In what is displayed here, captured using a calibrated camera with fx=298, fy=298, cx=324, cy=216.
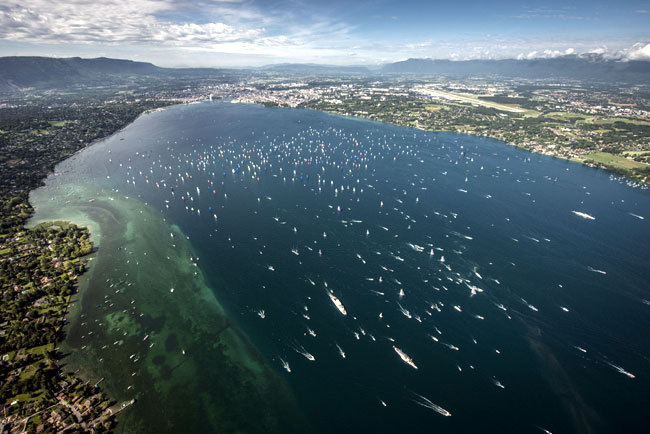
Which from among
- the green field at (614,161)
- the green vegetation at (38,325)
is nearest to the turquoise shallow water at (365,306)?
the green vegetation at (38,325)

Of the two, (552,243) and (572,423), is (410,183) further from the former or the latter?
(572,423)

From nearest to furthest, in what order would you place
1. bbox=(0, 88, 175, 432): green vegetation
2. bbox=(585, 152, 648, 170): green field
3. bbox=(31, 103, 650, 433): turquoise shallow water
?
bbox=(0, 88, 175, 432): green vegetation, bbox=(31, 103, 650, 433): turquoise shallow water, bbox=(585, 152, 648, 170): green field

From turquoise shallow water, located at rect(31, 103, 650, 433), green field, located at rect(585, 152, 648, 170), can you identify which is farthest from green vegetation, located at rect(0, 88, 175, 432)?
green field, located at rect(585, 152, 648, 170)

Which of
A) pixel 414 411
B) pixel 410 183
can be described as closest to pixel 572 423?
pixel 414 411

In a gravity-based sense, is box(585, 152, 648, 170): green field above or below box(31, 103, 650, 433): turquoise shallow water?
above

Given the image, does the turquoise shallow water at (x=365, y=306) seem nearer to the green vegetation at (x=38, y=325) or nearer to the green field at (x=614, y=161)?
the green vegetation at (x=38, y=325)

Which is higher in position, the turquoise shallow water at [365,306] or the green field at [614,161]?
the green field at [614,161]

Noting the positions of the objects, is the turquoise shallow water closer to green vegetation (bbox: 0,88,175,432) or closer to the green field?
green vegetation (bbox: 0,88,175,432)

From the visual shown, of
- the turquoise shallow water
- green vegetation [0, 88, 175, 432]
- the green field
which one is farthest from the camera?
the green field
